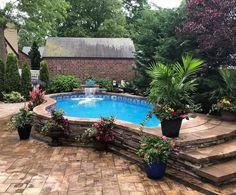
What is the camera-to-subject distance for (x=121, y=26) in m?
27.9

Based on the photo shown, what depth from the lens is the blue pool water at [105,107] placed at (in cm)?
1115

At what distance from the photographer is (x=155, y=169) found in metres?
4.63

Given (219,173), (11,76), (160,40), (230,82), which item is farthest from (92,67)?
(219,173)

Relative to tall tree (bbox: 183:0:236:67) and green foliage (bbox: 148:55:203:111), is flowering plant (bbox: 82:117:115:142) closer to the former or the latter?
green foliage (bbox: 148:55:203:111)

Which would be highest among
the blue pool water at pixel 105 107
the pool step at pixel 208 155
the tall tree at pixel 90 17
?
the tall tree at pixel 90 17

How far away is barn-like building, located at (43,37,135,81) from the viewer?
19125mm

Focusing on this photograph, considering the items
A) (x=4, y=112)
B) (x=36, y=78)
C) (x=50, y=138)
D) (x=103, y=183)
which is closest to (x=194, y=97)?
(x=50, y=138)

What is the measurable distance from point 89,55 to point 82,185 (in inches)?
611

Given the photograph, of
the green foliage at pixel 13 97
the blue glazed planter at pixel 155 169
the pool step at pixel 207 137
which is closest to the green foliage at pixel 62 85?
the green foliage at pixel 13 97

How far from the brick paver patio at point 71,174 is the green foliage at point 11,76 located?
8600 mm

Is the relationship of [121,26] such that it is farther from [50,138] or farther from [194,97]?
[50,138]

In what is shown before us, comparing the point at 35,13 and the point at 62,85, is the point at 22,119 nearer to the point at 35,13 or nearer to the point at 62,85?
the point at 62,85

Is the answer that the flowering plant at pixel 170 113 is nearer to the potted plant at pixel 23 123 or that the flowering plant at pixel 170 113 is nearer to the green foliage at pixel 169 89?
the green foliage at pixel 169 89

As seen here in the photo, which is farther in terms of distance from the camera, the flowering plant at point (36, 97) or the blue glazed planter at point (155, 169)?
the flowering plant at point (36, 97)
